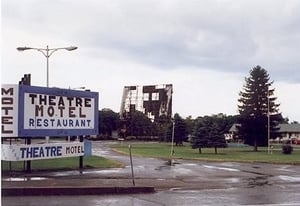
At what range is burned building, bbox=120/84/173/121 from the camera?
326ft

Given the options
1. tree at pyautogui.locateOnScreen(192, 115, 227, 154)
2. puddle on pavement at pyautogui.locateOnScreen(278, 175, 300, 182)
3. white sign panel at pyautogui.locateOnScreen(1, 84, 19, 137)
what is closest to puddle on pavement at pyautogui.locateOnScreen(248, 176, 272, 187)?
puddle on pavement at pyautogui.locateOnScreen(278, 175, 300, 182)

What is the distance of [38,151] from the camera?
62.5 ft

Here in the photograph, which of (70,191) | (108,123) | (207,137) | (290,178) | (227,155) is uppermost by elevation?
(108,123)

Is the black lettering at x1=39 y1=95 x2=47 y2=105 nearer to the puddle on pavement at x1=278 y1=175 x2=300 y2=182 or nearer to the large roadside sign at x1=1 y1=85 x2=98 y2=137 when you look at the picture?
the large roadside sign at x1=1 y1=85 x2=98 y2=137

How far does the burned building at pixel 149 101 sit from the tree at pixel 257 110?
34576mm

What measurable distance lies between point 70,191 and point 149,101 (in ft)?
300

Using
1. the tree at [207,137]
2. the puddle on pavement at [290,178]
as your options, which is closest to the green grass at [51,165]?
the puddle on pavement at [290,178]

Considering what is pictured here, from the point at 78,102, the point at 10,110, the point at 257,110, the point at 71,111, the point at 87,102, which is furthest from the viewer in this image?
the point at 257,110

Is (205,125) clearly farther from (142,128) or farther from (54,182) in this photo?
(142,128)

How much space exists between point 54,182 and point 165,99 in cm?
8510

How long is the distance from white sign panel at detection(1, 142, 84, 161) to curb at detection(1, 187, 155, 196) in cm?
535

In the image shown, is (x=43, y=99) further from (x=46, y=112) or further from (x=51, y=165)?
(x=51, y=165)

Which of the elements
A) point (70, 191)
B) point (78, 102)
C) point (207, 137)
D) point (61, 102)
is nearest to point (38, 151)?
point (61, 102)

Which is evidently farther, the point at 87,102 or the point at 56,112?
the point at 87,102
